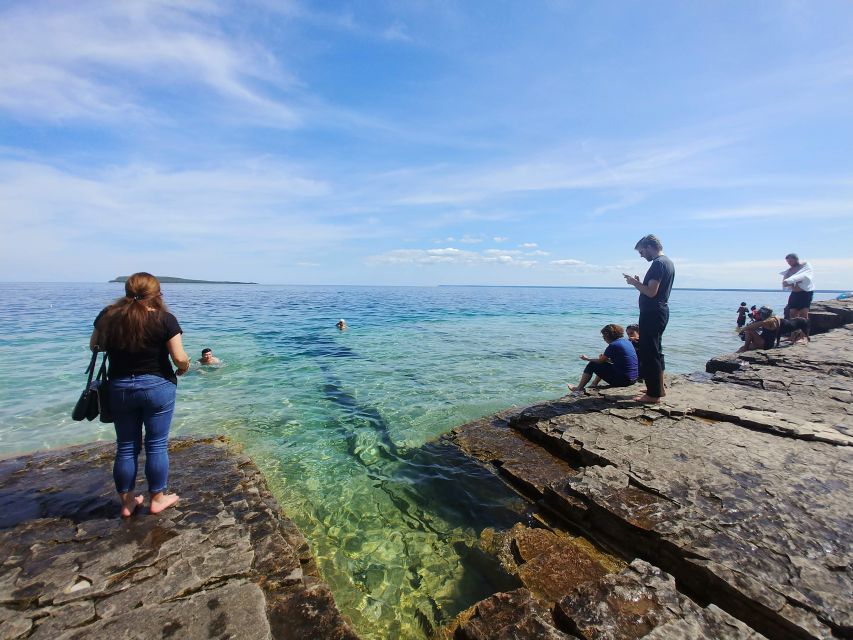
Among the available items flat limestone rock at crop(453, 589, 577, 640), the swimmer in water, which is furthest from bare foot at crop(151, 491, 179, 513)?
the swimmer in water

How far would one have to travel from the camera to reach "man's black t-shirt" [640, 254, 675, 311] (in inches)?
228

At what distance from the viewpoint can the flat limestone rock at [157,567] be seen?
235 cm

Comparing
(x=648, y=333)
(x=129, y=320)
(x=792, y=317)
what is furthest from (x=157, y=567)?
(x=792, y=317)

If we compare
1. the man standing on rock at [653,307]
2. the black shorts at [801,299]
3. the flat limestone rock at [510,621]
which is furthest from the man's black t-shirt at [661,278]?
the black shorts at [801,299]

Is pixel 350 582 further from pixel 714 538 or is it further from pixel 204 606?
pixel 714 538

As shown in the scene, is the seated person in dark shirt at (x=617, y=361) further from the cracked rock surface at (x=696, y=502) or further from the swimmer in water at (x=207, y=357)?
the swimmer in water at (x=207, y=357)

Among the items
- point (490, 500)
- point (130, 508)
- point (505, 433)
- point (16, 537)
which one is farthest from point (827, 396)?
point (16, 537)

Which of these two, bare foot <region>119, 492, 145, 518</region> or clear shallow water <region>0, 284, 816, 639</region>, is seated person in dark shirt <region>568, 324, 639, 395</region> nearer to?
clear shallow water <region>0, 284, 816, 639</region>

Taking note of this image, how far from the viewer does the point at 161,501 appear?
352 centimetres

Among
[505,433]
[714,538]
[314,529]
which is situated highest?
[714,538]

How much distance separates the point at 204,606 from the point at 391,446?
400cm

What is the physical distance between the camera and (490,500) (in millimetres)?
4477

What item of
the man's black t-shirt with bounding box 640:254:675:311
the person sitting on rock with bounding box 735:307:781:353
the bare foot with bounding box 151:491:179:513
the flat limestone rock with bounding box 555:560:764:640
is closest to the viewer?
the flat limestone rock with bounding box 555:560:764:640

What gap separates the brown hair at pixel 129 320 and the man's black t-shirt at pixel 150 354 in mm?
38
